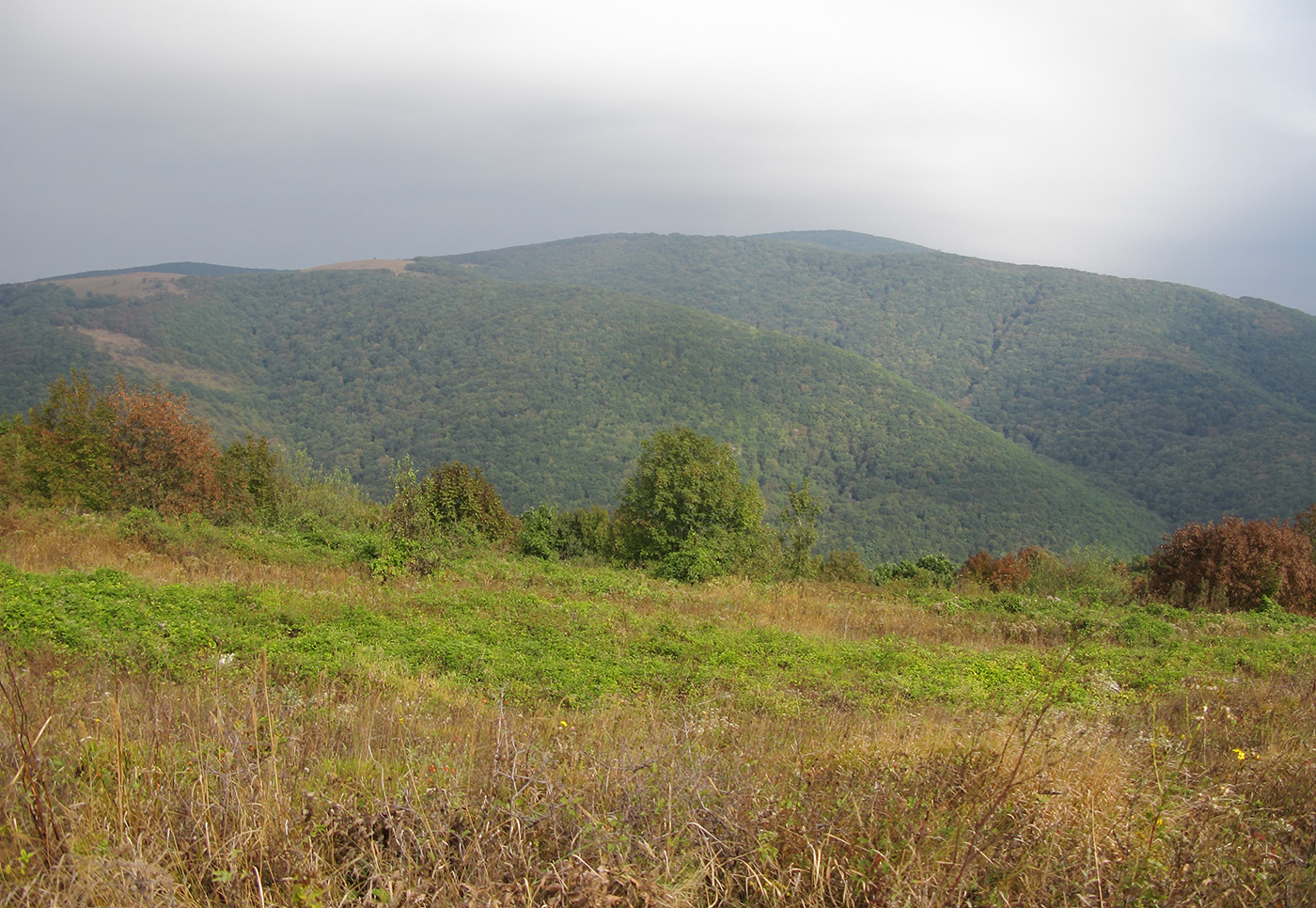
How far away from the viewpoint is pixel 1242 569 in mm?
14242

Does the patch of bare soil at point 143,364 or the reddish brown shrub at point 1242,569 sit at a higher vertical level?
the patch of bare soil at point 143,364

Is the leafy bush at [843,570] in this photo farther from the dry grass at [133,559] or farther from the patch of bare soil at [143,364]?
the patch of bare soil at [143,364]

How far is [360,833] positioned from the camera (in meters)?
2.37

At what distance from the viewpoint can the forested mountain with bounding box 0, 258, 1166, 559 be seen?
90.9 m

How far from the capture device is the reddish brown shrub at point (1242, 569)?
1389cm

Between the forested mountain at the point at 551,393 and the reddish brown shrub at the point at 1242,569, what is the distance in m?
70.7

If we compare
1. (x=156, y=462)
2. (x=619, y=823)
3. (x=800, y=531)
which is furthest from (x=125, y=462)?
(x=619, y=823)

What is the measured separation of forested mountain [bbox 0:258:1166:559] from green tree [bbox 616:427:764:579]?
2567 inches

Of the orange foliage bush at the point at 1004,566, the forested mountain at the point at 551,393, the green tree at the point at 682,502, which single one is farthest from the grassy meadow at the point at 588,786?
the forested mountain at the point at 551,393

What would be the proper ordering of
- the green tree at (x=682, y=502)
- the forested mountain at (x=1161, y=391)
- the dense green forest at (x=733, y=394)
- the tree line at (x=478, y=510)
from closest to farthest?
the tree line at (x=478, y=510), the green tree at (x=682, y=502), the dense green forest at (x=733, y=394), the forested mountain at (x=1161, y=391)

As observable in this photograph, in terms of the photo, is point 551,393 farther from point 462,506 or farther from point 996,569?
point 462,506

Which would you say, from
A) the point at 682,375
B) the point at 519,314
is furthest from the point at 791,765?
the point at 519,314

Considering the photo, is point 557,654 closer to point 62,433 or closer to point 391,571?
point 391,571

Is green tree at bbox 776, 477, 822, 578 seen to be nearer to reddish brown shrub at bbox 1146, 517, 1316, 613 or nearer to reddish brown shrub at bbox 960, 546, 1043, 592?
reddish brown shrub at bbox 960, 546, 1043, 592
